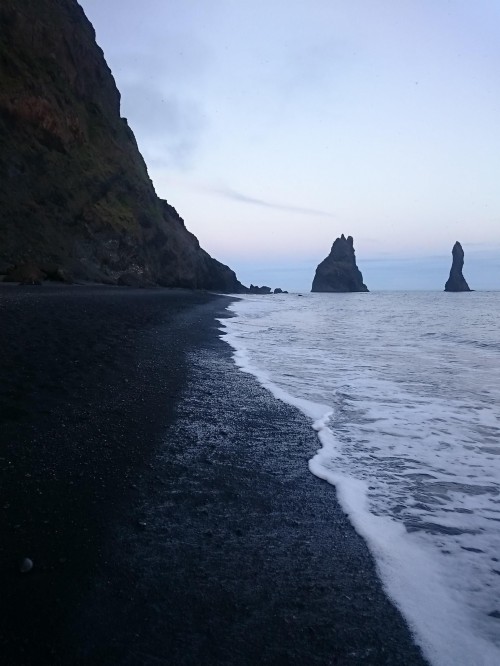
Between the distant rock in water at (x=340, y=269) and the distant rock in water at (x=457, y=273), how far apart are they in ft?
104

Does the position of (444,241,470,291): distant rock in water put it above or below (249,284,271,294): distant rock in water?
above

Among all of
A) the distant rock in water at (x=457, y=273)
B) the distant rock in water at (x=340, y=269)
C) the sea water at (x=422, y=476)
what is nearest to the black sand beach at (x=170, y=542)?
the sea water at (x=422, y=476)

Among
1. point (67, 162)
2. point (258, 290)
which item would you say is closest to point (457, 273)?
point (258, 290)

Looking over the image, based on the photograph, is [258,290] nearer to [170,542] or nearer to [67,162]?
[67,162]

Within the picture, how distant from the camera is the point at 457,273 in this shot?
144m

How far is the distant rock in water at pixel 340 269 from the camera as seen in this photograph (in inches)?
5591

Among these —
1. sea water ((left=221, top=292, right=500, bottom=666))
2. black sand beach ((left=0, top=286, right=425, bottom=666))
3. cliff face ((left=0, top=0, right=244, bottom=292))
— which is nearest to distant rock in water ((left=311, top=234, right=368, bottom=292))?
cliff face ((left=0, top=0, right=244, bottom=292))

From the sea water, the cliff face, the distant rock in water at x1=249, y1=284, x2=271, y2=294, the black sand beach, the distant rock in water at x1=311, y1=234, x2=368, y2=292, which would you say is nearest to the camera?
the black sand beach

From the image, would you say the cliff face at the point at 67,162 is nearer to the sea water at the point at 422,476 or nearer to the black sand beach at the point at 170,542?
the sea water at the point at 422,476

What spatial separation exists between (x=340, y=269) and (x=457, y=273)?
130ft

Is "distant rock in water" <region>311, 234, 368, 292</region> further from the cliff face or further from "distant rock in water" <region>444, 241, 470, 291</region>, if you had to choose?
the cliff face

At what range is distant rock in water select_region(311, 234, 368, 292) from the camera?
466 feet

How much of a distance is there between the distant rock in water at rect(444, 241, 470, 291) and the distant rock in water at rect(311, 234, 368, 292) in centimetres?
3177

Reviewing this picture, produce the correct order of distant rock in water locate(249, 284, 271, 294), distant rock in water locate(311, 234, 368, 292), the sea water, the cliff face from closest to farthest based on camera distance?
the sea water < the cliff face < distant rock in water locate(249, 284, 271, 294) < distant rock in water locate(311, 234, 368, 292)
